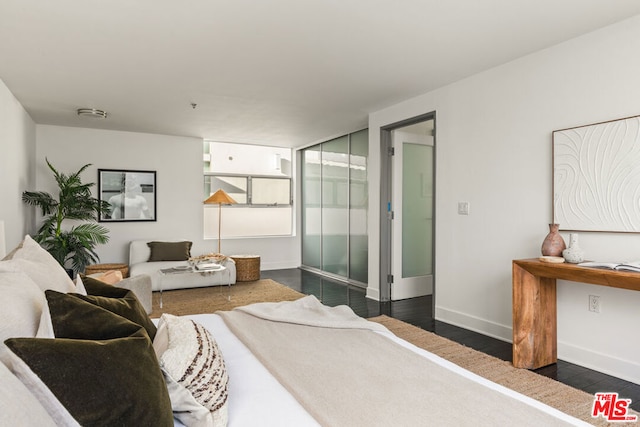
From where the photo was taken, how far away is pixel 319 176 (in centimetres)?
720

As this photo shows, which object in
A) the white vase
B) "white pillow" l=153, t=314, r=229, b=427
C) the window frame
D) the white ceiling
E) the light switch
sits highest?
the white ceiling

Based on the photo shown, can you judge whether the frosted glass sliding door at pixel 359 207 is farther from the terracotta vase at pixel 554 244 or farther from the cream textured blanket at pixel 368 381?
the cream textured blanket at pixel 368 381

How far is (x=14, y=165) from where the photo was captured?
14.1ft

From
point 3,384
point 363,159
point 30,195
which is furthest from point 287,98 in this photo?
point 3,384

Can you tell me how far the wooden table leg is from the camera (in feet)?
9.31

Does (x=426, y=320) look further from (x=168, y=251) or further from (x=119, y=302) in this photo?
(x=168, y=251)

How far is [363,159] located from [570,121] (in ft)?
10.6

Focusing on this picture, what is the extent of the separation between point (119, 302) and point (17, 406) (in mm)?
818

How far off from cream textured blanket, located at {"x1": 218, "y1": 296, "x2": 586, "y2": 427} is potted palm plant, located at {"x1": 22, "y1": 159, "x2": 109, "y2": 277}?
4135 mm

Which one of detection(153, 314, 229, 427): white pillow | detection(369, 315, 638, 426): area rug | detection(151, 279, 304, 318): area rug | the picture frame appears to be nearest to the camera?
detection(153, 314, 229, 427): white pillow

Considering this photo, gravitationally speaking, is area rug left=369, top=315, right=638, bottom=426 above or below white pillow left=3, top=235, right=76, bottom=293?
below

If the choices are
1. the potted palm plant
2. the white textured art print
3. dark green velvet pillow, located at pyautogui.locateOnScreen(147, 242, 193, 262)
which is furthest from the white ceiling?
dark green velvet pillow, located at pyautogui.locateOnScreen(147, 242, 193, 262)

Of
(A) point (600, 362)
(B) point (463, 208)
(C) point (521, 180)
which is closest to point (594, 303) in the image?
(A) point (600, 362)

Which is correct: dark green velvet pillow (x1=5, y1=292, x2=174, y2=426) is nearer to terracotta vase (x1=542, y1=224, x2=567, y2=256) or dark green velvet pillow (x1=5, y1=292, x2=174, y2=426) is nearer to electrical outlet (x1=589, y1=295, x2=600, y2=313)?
terracotta vase (x1=542, y1=224, x2=567, y2=256)
